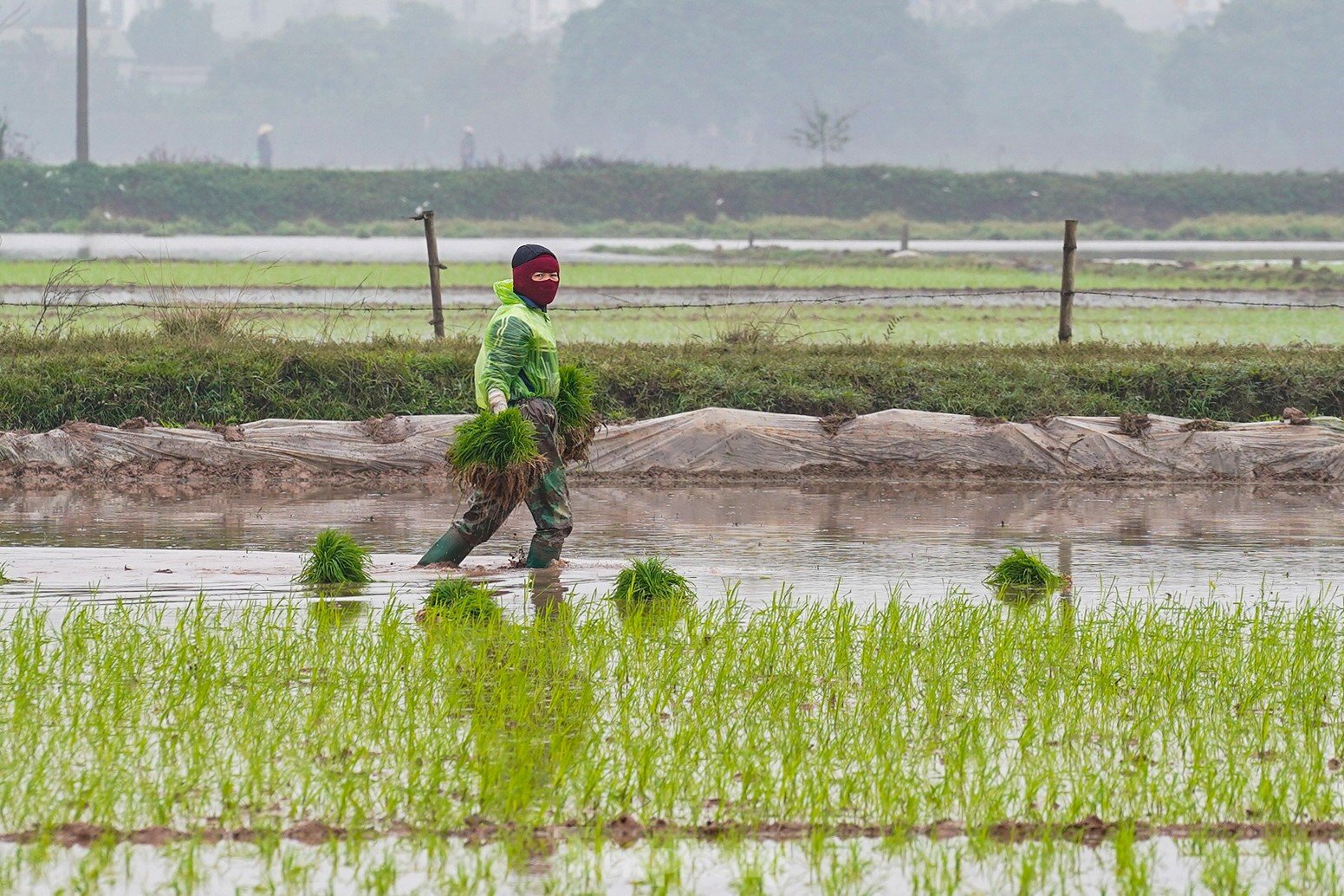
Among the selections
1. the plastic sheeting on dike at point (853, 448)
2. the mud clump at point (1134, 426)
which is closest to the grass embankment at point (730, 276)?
the plastic sheeting on dike at point (853, 448)

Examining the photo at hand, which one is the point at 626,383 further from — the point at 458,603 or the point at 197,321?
the point at 458,603

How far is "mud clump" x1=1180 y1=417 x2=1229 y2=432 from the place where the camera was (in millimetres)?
15133

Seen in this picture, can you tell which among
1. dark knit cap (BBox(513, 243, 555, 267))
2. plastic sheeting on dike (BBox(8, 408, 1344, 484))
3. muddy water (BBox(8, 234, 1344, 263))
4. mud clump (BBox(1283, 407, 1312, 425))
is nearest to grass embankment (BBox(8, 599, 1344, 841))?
dark knit cap (BBox(513, 243, 555, 267))

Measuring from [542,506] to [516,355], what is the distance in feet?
2.66

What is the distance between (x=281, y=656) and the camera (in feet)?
25.0

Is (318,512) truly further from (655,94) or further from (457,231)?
(655,94)

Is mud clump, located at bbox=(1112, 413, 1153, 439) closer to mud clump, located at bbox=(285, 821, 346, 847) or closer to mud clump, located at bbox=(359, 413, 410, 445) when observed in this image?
mud clump, located at bbox=(359, 413, 410, 445)

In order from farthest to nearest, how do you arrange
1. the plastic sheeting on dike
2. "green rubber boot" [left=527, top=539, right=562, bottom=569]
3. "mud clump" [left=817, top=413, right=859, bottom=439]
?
"mud clump" [left=817, top=413, right=859, bottom=439] → the plastic sheeting on dike → "green rubber boot" [left=527, top=539, right=562, bottom=569]

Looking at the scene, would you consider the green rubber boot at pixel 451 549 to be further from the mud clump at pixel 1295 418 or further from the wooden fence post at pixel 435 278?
the wooden fence post at pixel 435 278

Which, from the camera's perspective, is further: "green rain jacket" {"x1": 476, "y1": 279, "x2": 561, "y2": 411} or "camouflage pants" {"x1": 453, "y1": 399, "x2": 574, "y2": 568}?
"camouflage pants" {"x1": 453, "y1": 399, "x2": 574, "y2": 568}

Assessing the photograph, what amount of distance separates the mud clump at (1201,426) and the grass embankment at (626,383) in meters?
1.13

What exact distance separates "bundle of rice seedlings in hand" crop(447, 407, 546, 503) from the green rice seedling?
0.66 meters

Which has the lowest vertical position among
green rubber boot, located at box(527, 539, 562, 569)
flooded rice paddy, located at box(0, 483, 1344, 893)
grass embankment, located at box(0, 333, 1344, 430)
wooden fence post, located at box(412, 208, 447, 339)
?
flooded rice paddy, located at box(0, 483, 1344, 893)

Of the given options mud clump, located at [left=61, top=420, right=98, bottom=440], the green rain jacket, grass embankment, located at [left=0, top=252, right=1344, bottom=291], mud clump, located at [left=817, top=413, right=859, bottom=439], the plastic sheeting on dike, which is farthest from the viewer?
grass embankment, located at [left=0, top=252, right=1344, bottom=291]
